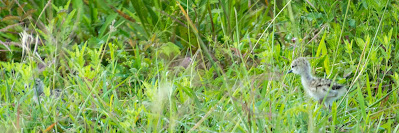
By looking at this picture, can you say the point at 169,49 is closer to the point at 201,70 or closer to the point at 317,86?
the point at 201,70

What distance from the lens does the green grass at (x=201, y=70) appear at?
2.96 metres

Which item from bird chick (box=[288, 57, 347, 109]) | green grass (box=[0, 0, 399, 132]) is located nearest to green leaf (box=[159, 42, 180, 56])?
green grass (box=[0, 0, 399, 132])

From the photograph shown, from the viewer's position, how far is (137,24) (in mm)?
5031

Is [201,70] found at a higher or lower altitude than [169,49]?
lower

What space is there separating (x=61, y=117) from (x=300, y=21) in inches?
85.1

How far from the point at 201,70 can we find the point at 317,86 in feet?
3.68

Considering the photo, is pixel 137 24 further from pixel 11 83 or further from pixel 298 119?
pixel 298 119

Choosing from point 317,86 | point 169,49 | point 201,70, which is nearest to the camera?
point 317,86

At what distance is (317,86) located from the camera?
3361mm

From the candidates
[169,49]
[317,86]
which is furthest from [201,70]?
→ [317,86]

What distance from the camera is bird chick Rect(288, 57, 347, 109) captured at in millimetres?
3299

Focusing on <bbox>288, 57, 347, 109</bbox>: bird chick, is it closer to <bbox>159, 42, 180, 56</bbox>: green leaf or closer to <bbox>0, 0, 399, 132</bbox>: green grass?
<bbox>0, 0, 399, 132</bbox>: green grass

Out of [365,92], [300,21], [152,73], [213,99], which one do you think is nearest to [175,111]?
[213,99]

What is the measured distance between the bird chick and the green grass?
80 mm
